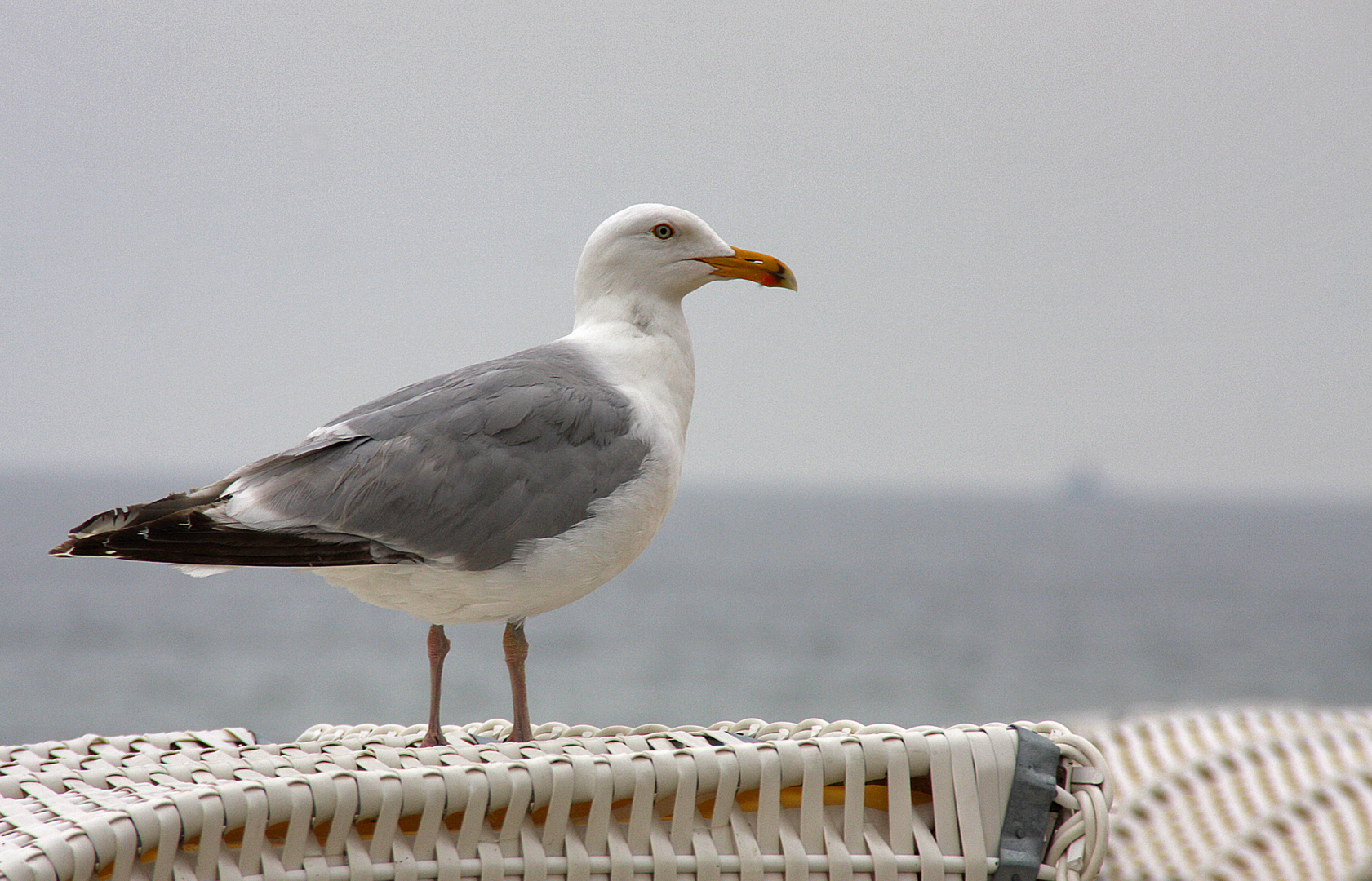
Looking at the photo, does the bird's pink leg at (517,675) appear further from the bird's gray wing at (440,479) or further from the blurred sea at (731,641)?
the blurred sea at (731,641)

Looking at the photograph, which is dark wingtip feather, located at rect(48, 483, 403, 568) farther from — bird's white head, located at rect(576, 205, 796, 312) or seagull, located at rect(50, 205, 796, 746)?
bird's white head, located at rect(576, 205, 796, 312)

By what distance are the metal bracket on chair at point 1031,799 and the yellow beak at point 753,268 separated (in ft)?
3.30

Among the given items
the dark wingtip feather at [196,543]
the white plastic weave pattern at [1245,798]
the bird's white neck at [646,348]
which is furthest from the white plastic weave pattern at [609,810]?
the white plastic weave pattern at [1245,798]

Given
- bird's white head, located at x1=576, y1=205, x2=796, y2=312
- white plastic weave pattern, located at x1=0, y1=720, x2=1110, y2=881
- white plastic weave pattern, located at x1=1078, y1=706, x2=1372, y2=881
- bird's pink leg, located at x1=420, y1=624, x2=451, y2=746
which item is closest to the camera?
white plastic weave pattern, located at x1=0, y1=720, x2=1110, y2=881

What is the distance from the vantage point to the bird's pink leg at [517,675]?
157cm

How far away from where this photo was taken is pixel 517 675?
5.36ft

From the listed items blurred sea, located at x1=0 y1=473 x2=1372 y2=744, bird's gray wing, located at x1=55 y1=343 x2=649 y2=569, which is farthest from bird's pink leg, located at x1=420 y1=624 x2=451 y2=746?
blurred sea, located at x1=0 y1=473 x2=1372 y2=744

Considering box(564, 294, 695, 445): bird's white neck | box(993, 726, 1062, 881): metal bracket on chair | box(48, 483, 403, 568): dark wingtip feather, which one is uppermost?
box(564, 294, 695, 445): bird's white neck

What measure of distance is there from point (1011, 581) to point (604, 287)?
80.2 feet

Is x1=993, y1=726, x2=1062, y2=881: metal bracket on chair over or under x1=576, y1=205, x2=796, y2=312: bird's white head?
under

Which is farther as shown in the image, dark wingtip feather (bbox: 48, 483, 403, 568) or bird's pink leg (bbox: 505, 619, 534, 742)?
bird's pink leg (bbox: 505, 619, 534, 742)

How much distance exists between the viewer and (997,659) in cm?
1781

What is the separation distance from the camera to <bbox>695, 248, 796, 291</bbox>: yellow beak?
6.23ft

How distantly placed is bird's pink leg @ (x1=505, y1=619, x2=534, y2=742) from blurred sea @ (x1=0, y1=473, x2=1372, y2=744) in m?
6.72
